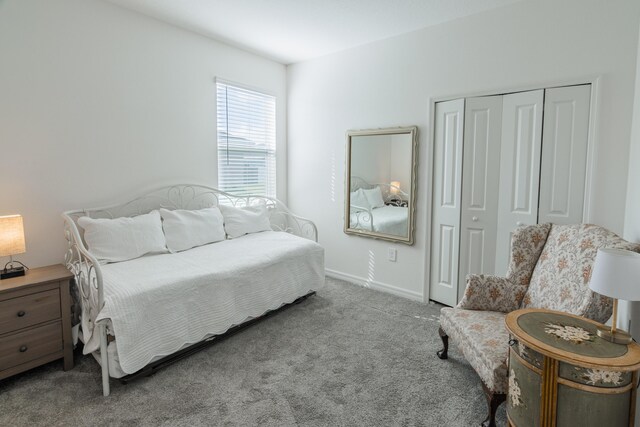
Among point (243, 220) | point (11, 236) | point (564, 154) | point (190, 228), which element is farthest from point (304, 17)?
point (11, 236)

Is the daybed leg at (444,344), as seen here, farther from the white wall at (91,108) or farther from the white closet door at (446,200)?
the white wall at (91,108)

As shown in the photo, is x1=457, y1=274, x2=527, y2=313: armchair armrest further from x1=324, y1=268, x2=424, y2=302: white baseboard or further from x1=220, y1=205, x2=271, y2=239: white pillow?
x1=220, y1=205, x2=271, y2=239: white pillow

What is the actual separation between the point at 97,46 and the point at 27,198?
1.28m

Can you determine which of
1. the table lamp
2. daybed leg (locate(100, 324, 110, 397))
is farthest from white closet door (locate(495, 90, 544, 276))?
daybed leg (locate(100, 324, 110, 397))

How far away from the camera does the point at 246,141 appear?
13.1 ft

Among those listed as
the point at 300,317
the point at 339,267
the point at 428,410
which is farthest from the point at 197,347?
the point at 339,267

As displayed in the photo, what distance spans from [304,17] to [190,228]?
209cm

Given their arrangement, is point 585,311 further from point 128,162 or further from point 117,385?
point 128,162

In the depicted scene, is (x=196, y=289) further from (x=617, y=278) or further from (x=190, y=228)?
(x=617, y=278)

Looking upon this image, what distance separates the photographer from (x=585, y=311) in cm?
170

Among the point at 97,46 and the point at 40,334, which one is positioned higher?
the point at 97,46

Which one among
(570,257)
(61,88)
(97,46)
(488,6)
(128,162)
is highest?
(488,6)

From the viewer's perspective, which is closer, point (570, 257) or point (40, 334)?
point (570, 257)

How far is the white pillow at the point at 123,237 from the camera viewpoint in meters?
2.60
